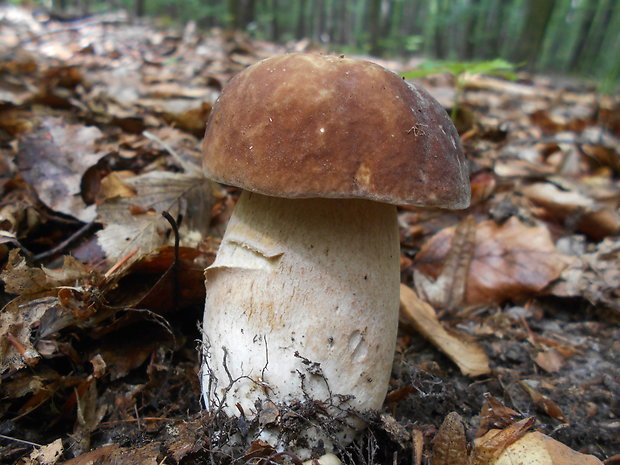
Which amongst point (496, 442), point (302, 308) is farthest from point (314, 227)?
point (496, 442)

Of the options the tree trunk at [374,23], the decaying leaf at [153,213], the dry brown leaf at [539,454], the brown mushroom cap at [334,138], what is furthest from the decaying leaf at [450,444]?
the tree trunk at [374,23]

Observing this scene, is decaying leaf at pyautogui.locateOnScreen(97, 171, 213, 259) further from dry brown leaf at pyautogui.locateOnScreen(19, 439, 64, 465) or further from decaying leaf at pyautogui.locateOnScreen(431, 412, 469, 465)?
decaying leaf at pyautogui.locateOnScreen(431, 412, 469, 465)

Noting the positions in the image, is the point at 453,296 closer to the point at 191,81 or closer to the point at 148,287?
the point at 148,287

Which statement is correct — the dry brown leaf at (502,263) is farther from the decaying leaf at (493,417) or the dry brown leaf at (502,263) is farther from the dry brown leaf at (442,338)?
the decaying leaf at (493,417)

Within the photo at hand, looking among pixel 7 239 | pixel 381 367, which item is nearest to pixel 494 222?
pixel 381 367

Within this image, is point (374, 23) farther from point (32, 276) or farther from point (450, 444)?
point (450, 444)

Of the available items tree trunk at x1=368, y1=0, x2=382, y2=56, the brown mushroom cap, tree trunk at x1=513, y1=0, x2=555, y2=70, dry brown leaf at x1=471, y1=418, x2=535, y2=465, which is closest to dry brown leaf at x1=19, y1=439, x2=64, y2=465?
the brown mushroom cap
